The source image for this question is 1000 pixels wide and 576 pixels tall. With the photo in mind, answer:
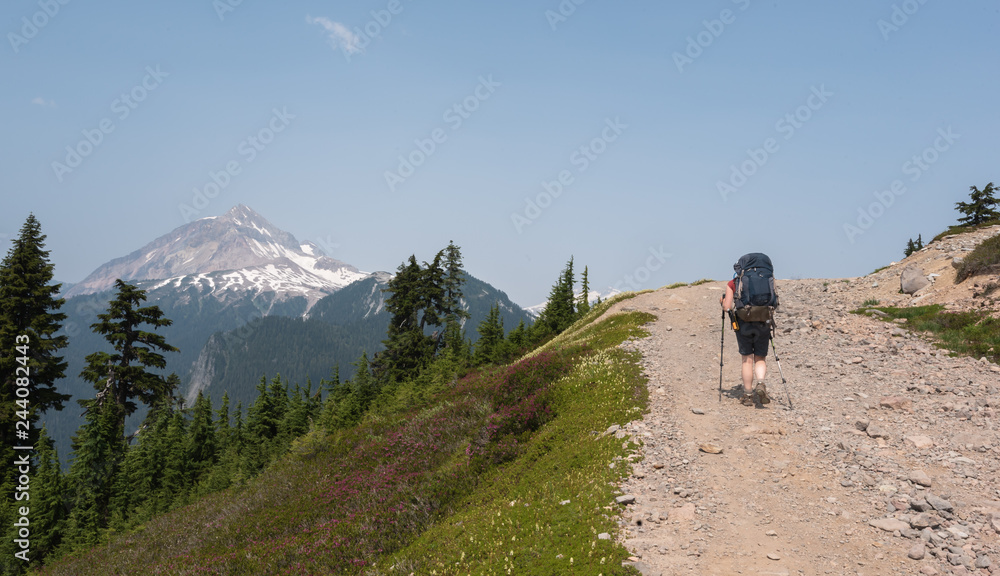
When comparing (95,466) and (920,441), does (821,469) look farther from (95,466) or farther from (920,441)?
(95,466)

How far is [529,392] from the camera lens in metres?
14.2

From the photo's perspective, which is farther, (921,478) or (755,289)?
(755,289)

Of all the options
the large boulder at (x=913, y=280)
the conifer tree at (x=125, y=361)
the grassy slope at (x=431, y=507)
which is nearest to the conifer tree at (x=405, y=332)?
the conifer tree at (x=125, y=361)

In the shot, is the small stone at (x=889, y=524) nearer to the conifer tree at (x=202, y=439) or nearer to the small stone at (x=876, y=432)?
the small stone at (x=876, y=432)

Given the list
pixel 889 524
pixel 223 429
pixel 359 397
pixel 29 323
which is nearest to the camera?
pixel 889 524

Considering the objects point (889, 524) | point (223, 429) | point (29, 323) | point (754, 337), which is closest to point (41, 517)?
point (29, 323)

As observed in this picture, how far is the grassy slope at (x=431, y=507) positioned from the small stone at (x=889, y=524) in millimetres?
3526

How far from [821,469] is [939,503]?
163 cm

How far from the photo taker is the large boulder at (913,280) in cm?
2073

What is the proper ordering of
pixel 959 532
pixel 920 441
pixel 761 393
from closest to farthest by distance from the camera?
1. pixel 959 532
2. pixel 920 441
3. pixel 761 393

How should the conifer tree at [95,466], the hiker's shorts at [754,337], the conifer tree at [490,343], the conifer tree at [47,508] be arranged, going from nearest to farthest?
the hiker's shorts at [754,337]
the conifer tree at [47,508]
the conifer tree at [95,466]
the conifer tree at [490,343]

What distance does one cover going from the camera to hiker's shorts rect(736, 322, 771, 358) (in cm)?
1097

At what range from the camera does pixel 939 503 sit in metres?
6.31

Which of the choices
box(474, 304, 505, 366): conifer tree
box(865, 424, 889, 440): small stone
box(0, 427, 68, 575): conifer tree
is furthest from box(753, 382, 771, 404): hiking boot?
box(0, 427, 68, 575): conifer tree
